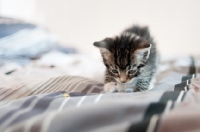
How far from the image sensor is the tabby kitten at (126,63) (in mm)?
938

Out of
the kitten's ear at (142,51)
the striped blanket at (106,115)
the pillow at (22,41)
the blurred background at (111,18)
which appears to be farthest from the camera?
the blurred background at (111,18)

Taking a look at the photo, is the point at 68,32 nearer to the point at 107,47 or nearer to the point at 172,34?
the point at 172,34

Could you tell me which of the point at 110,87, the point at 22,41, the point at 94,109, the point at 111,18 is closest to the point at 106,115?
the point at 94,109

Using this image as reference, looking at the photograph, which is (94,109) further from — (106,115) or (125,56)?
(125,56)

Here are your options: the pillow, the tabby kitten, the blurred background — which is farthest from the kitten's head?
the blurred background

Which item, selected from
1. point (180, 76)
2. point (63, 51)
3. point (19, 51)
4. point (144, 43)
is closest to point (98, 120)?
point (144, 43)

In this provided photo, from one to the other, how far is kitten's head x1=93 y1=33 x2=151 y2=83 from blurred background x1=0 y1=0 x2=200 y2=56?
3.13ft

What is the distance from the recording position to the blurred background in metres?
1.95

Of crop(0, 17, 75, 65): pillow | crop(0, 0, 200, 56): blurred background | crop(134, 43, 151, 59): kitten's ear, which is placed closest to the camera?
crop(134, 43, 151, 59): kitten's ear

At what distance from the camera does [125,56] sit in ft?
3.08

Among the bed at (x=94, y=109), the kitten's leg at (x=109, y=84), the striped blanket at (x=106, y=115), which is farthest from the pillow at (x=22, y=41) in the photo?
the striped blanket at (x=106, y=115)

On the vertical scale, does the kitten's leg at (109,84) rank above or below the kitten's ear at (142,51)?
below

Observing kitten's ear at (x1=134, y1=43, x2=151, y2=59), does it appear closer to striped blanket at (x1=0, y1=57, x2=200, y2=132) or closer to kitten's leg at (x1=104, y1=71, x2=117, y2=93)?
kitten's leg at (x1=104, y1=71, x2=117, y2=93)

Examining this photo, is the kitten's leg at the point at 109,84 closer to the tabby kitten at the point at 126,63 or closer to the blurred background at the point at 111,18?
the tabby kitten at the point at 126,63
